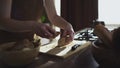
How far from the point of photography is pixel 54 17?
1524 millimetres

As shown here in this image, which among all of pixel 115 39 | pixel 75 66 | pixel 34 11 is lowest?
pixel 75 66

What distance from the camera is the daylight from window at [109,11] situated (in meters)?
2.54

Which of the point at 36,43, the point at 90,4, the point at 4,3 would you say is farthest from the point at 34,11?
the point at 90,4

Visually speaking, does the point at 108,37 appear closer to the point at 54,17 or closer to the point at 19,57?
the point at 19,57

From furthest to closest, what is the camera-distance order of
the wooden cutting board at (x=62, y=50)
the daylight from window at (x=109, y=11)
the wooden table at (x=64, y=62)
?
the daylight from window at (x=109, y=11)
the wooden cutting board at (x=62, y=50)
the wooden table at (x=64, y=62)

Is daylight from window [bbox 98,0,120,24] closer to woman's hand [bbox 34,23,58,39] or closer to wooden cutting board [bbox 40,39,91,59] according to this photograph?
wooden cutting board [bbox 40,39,91,59]

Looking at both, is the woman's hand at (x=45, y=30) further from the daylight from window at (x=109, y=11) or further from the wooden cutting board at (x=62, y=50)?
the daylight from window at (x=109, y=11)

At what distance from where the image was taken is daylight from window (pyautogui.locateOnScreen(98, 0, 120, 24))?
2545mm

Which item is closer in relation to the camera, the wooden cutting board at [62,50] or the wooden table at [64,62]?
the wooden table at [64,62]

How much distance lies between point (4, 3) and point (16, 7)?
25cm

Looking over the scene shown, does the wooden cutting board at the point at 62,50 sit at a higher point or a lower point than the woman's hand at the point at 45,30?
lower

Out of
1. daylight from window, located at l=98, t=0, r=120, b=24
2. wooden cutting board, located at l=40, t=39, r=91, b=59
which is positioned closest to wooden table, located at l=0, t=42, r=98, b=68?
wooden cutting board, located at l=40, t=39, r=91, b=59

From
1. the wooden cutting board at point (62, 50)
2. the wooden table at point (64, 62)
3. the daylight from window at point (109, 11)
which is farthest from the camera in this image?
the daylight from window at point (109, 11)

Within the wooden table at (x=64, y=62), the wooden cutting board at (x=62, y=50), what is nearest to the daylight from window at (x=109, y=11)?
the wooden cutting board at (x=62, y=50)
